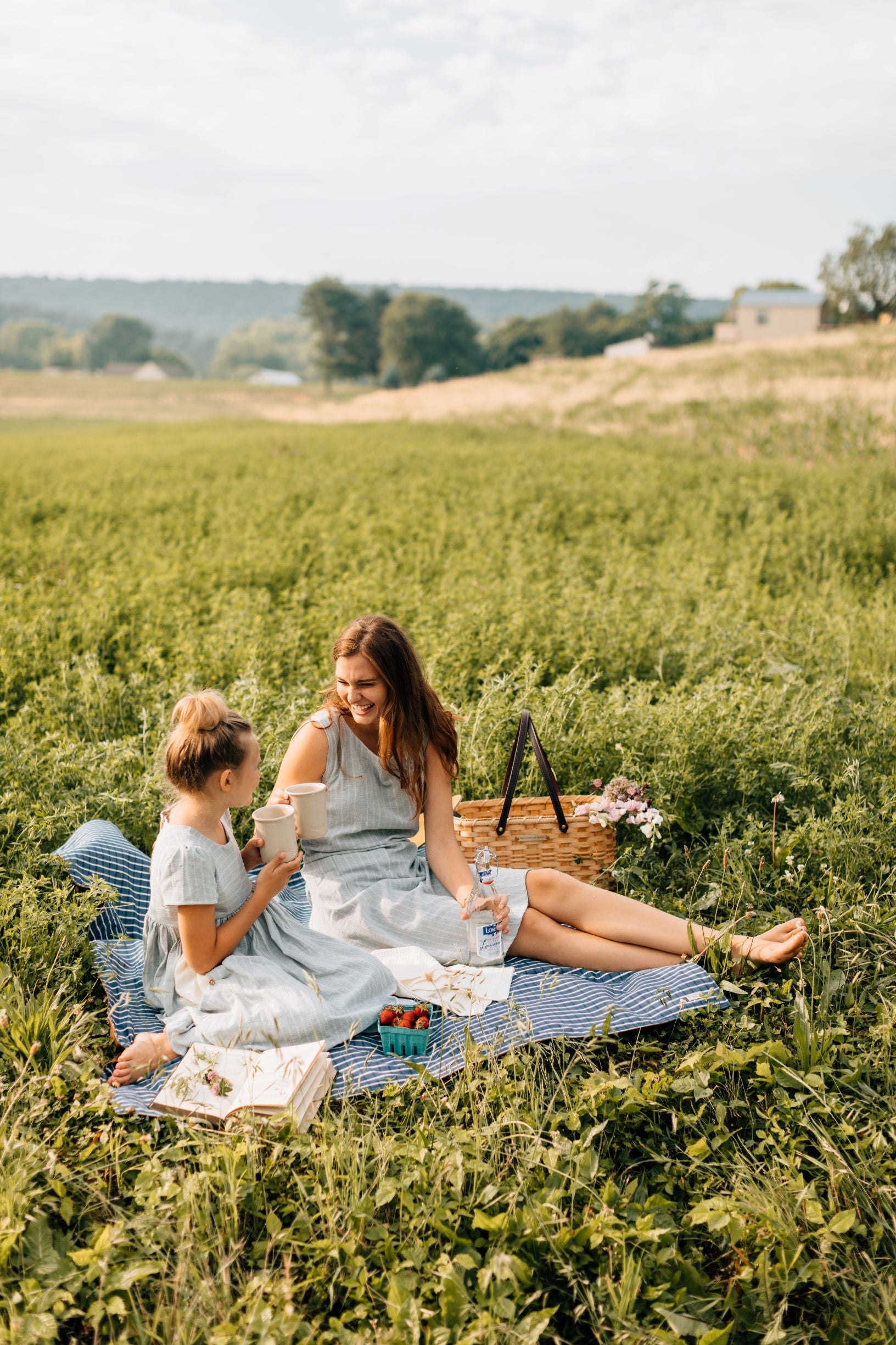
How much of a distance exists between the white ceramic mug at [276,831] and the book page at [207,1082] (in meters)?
0.64

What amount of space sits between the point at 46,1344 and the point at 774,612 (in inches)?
265

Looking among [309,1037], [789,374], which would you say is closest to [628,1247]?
[309,1037]

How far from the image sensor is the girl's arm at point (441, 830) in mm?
3617

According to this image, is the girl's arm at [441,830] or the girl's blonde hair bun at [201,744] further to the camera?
the girl's arm at [441,830]

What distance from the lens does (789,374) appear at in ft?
94.0

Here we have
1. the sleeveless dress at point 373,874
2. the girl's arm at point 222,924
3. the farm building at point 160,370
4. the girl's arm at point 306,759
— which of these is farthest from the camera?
the farm building at point 160,370

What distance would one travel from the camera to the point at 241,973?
3102mm

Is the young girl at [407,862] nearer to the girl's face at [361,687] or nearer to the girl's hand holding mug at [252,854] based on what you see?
the girl's face at [361,687]

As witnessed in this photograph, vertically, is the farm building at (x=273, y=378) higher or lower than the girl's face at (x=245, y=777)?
higher

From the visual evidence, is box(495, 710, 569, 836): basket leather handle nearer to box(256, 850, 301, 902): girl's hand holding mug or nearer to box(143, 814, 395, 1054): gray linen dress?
box(143, 814, 395, 1054): gray linen dress

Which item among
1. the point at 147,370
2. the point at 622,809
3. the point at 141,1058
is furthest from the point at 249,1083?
the point at 147,370

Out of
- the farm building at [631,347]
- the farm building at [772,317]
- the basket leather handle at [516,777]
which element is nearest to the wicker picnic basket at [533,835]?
the basket leather handle at [516,777]

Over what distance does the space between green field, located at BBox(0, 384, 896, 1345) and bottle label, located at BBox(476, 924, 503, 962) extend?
46cm

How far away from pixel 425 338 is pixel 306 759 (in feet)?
282
